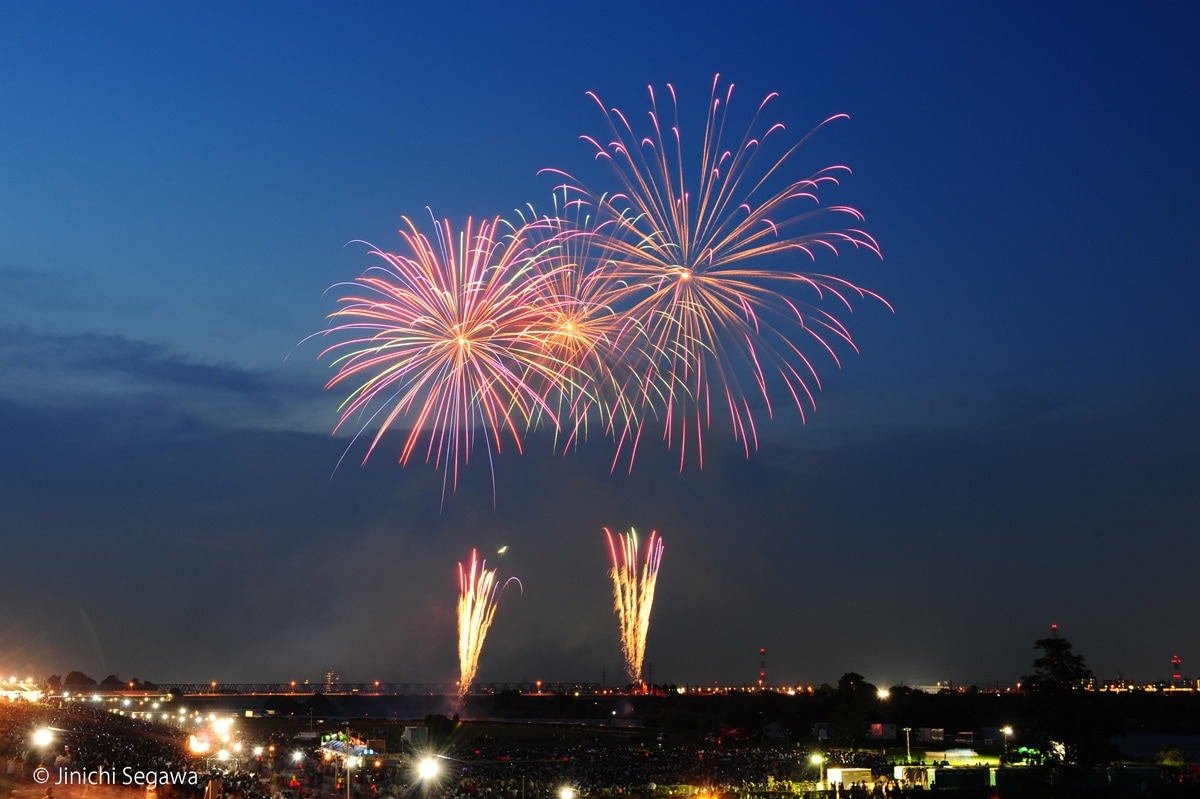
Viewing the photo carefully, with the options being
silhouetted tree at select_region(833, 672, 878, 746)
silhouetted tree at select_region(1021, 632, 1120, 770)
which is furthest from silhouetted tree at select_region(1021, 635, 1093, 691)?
silhouetted tree at select_region(833, 672, 878, 746)

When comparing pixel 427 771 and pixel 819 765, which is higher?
pixel 427 771

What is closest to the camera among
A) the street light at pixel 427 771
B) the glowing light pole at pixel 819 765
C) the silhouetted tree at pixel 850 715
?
the street light at pixel 427 771

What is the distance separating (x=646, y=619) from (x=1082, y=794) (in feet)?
66.1

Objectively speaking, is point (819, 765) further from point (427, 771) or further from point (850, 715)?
point (850, 715)

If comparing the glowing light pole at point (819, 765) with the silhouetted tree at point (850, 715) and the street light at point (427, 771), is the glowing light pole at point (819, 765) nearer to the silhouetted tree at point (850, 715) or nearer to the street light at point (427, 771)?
the street light at point (427, 771)

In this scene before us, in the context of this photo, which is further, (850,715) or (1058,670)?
(850,715)

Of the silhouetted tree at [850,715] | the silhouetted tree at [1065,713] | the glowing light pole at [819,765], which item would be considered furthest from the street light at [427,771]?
the silhouetted tree at [850,715]

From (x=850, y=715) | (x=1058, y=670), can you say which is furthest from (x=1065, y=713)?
(x=850, y=715)

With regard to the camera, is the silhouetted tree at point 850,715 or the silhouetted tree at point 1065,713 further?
the silhouetted tree at point 850,715

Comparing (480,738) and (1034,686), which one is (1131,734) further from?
(1034,686)

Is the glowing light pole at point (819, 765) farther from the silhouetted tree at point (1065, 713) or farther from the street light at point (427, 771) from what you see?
the street light at point (427, 771)

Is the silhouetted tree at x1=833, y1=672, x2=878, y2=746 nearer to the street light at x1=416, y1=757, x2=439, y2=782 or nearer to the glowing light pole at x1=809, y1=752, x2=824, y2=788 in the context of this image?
the glowing light pole at x1=809, y1=752, x2=824, y2=788

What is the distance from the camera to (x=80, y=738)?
49969mm

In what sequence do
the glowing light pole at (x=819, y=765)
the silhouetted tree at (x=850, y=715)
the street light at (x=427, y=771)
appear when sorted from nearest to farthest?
the street light at (x=427, y=771) → the glowing light pole at (x=819, y=765) → the silhouetted tree at (x=850, y=715)
